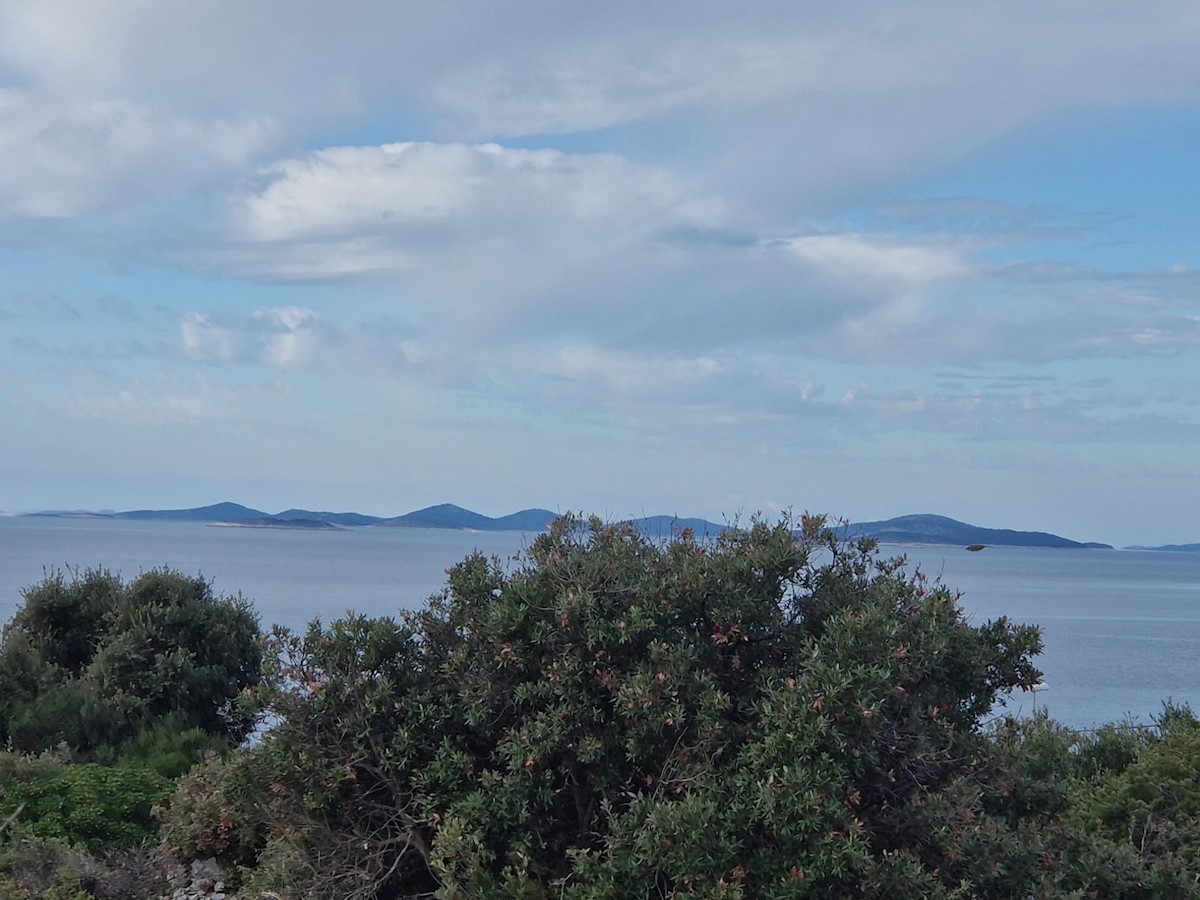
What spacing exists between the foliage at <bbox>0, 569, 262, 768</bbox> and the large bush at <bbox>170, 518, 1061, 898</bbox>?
4737 mm

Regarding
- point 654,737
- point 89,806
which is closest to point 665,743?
point 654,737

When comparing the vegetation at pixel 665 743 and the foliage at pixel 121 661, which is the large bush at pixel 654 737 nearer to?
the vegetation at pixel 665 743

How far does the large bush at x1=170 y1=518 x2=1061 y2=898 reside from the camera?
18.0 ft

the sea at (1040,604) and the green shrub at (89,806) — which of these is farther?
the sea at (1040,604)

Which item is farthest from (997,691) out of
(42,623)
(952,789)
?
(42,623)

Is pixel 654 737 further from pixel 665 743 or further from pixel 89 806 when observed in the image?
pixel 89 806

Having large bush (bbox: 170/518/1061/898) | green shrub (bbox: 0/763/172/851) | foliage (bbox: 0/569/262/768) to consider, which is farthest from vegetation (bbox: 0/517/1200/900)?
foliage (bbox: 0/569/262/768)

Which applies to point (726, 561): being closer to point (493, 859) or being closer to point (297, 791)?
point (493, 859)

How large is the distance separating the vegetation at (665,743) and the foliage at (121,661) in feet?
13.6

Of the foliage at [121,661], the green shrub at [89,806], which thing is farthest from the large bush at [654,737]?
the foliage at [121,661]

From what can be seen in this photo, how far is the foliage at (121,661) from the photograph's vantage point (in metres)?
11.1

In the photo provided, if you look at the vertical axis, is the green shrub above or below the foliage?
below

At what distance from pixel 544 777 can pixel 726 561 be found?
4.28 ft

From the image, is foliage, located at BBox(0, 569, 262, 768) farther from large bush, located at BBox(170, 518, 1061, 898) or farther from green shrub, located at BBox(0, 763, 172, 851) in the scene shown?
large bush, located at BBox(170, 518, 1061, 898)
